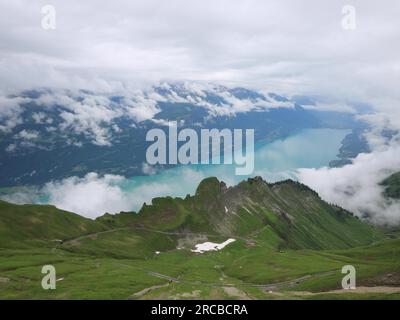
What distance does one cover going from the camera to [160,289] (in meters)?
149

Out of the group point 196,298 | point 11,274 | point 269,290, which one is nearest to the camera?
point 196,298

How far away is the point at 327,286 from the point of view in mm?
145125

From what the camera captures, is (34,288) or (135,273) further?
(135,273)

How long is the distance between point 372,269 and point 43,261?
128 metres

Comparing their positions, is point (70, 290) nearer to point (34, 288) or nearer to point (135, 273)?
point (34, 288)

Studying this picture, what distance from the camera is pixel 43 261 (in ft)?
630
